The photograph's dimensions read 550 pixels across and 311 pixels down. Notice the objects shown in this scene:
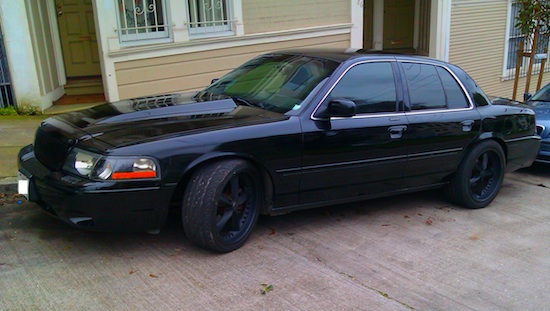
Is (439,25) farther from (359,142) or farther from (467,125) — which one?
(359,142)

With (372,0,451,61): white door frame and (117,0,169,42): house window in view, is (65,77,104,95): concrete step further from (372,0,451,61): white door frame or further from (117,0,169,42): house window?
(372,0,451,61): white door frame

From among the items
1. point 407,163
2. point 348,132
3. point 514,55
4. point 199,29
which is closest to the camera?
point 348,132

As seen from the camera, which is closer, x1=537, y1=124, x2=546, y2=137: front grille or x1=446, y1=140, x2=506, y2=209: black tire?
x1=446, y1=140, x2=506, y2=209: black tire

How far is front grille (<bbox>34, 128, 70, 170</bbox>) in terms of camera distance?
13.5ft

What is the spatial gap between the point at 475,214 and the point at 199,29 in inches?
216

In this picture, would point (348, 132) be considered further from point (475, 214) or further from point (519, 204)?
point (519, 204)

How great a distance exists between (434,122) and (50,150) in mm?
3532

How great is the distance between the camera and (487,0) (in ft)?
41.8

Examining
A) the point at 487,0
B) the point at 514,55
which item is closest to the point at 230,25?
the point at 487,0

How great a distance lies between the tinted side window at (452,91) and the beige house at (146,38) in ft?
14.9

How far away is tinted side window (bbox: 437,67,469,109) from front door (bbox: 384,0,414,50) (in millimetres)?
7639

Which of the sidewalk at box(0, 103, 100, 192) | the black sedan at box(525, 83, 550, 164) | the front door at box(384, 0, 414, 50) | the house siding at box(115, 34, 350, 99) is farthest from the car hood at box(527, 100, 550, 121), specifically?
the sidewalk at box(0, 103, 100, 192)

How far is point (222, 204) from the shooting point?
13.7 ft

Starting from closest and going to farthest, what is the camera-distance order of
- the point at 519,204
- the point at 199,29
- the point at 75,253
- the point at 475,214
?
the point at 75,253 → the point at 475,214 → the point at 519,204 → the point at 199,29
